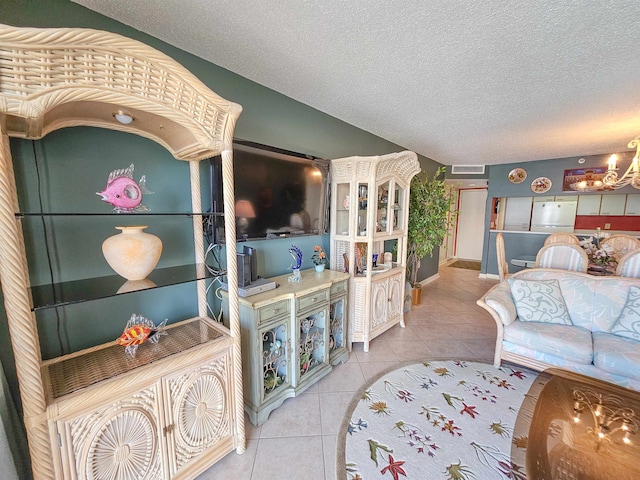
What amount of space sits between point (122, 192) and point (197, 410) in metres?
1.15

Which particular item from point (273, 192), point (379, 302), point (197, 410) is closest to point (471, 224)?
point (379, 302)

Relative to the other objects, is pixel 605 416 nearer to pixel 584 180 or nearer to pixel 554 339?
pixel 554 339

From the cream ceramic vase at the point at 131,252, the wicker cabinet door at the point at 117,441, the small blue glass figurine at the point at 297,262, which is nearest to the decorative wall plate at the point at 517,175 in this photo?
the small blue glass figurine at the point at 297,262

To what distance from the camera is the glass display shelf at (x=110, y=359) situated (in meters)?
1.07

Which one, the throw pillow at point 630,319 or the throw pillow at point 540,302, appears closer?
the throw pillow at point 630,319

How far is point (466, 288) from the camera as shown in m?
4.94

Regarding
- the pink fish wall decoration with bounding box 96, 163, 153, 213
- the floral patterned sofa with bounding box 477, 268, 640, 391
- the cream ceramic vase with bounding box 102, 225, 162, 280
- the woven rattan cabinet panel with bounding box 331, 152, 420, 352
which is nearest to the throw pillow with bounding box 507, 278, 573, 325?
A: the floral patterned sofa with bounding box 477, 268, 640, 391

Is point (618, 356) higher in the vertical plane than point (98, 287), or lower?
lower

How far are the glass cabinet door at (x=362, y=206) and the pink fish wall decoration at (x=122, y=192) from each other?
6.02 feet

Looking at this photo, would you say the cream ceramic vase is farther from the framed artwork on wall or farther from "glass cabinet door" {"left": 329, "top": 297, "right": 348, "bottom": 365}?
the framed artwork on wall

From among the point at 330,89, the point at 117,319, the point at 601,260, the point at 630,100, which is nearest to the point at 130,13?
the point at 330,89

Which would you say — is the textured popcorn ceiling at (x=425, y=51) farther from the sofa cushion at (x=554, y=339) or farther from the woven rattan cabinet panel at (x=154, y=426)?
the sofa cushion at (x=554, y=339)

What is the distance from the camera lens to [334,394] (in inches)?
79.2

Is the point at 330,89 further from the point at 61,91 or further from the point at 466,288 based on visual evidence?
the point at 466,288
